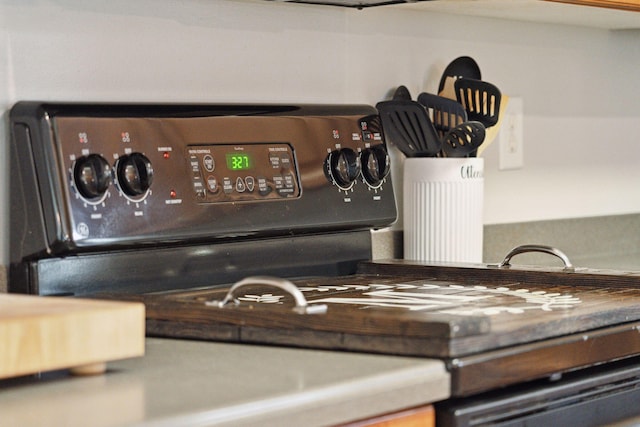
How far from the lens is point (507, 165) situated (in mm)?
2236

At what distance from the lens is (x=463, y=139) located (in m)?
1.84

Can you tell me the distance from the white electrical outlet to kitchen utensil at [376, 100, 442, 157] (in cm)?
37

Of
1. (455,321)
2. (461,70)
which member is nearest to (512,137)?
(461,70)

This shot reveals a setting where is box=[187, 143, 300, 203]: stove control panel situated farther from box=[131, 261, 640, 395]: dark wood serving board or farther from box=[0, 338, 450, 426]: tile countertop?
box=[0, 338, 450, 426]: tile countertop

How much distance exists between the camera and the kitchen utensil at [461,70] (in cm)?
201

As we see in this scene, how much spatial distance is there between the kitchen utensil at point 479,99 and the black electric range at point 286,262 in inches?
9.8

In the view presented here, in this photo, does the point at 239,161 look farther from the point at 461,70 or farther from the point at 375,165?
the point at 461,70

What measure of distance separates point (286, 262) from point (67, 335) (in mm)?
672

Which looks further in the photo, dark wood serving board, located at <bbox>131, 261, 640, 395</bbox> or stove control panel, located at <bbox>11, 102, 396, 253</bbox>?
stove control panel, located at <bbox>11, 102, 396, 253</bbox>

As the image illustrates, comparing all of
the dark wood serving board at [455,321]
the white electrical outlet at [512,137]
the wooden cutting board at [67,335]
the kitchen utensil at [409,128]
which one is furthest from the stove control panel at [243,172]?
Answer: the white electrical outlet at [512,137]

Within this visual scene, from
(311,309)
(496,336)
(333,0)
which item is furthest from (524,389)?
(333,0)

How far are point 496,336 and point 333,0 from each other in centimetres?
83

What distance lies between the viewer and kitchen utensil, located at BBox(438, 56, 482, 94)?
79.0 inches

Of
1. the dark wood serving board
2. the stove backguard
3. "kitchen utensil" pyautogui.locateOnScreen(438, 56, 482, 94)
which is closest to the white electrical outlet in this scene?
"kitchen utensil" pyautogui.locateOnScreen(438, 56, 482, 94)
